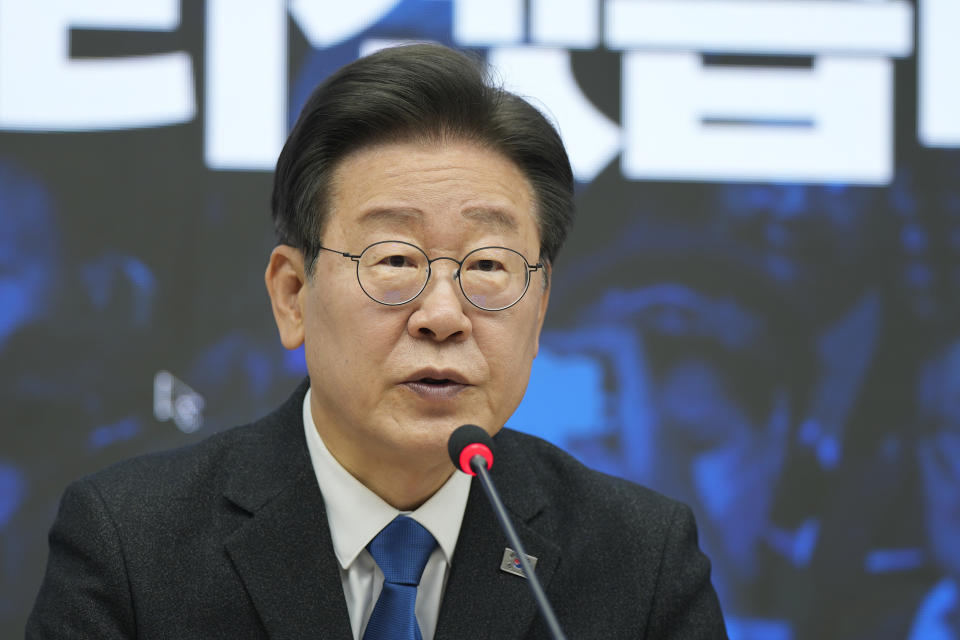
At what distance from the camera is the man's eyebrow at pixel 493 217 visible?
1542mm

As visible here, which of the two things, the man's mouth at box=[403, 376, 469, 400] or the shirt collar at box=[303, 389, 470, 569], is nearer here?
the man's mouth at box=[403, 376, 469, 400]

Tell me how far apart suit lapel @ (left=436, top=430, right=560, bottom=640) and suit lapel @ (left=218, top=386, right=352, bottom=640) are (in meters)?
0.19

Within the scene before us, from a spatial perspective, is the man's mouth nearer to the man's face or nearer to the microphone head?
the man's face

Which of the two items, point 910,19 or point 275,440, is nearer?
point 275,440

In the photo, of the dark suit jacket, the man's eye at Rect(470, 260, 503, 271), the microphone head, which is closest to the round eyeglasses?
the man's eye at Rect(470, 260, 503, 271)

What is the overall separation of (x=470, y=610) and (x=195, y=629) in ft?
1.43

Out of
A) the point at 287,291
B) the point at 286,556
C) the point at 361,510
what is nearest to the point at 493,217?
the point at 287,291

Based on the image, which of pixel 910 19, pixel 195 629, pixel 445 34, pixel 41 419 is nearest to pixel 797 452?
pixel 910 19

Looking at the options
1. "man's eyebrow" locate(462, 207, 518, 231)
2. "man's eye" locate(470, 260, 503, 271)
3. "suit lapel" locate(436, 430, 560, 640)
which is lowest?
"suit lapel" locate(436, 430, 560, 640)

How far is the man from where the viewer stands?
150cm

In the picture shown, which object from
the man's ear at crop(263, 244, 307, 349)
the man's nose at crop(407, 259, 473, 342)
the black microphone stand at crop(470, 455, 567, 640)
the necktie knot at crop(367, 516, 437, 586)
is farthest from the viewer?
the man's ear at crop(263, 244, 307, 349)

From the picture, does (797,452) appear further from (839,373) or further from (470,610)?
(470,610)

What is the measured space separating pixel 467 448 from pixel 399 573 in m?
0.38

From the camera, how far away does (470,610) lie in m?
1.58
